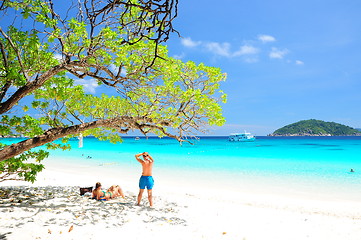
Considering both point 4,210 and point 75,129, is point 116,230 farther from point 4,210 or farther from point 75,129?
point 4,210

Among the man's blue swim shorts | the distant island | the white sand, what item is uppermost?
the distant island

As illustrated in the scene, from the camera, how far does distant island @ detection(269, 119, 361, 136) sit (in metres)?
151

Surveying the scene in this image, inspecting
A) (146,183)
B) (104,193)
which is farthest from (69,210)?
(146,183)

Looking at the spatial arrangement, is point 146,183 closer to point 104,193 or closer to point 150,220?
point 150,220

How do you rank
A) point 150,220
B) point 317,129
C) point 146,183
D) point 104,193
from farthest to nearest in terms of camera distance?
point 317,129, point 104,193, point 146,183, point 150,220

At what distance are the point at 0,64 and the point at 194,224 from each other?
5480mm

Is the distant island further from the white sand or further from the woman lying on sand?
the woman lying on sand

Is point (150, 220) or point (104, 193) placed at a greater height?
point (104, 193)

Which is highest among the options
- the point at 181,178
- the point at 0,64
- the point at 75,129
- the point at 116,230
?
the point at 0,64

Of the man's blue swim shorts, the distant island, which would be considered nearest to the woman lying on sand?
the man's blue swim shorts

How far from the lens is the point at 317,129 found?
150 m

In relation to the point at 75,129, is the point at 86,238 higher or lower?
lower

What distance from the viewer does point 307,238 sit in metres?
5.57

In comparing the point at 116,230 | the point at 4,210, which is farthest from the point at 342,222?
the point at 4,210
